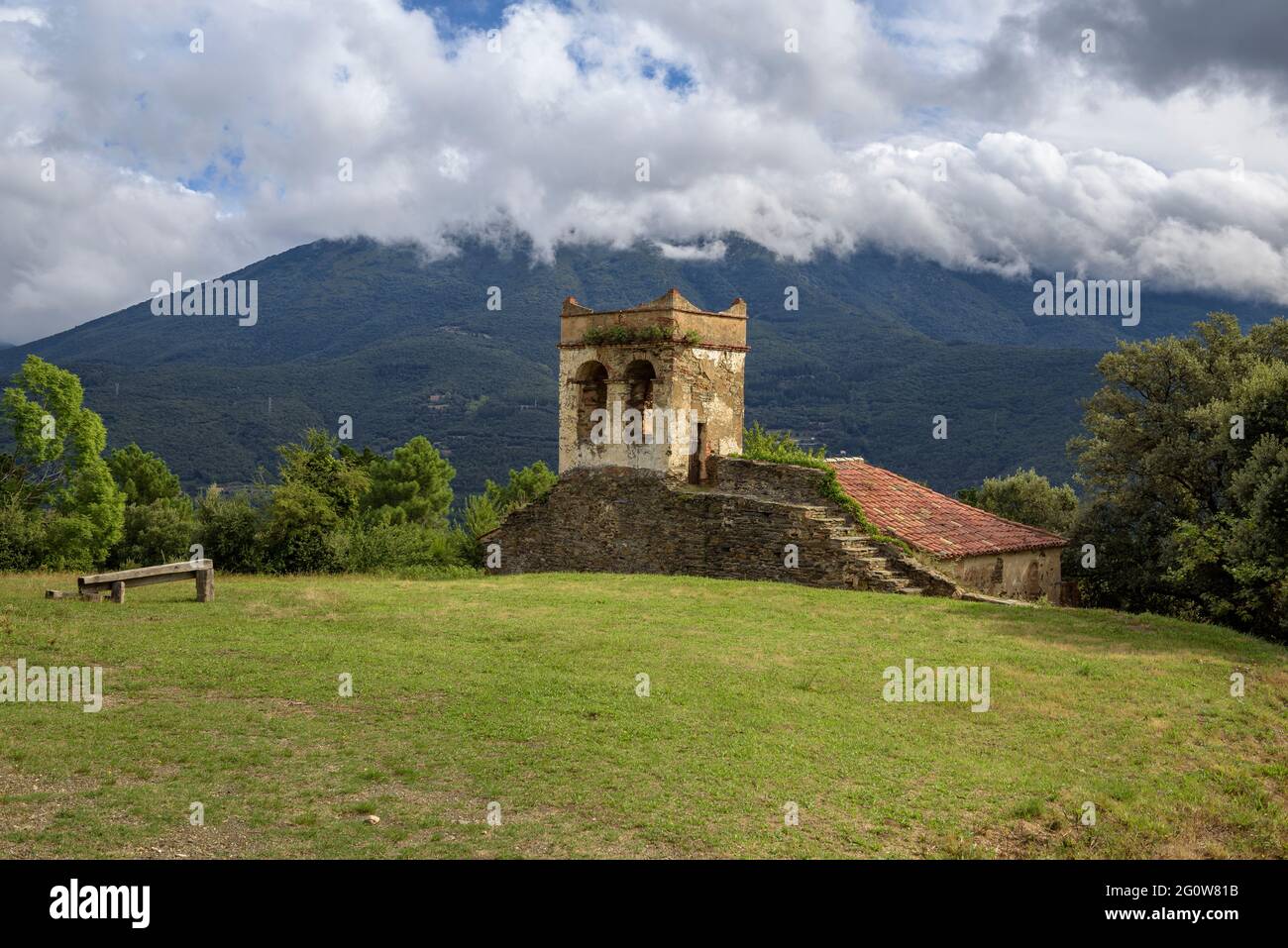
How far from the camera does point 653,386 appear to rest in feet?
77.0

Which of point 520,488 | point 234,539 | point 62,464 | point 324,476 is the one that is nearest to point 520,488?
point 520,488

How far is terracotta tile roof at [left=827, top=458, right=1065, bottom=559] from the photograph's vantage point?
843 inches

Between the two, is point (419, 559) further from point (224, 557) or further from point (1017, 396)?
point (1017, 396)

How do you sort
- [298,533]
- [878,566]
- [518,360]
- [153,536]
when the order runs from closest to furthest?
[878,566] < [298,533] < [153,536] < [518,360]

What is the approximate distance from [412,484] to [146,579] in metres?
36.2

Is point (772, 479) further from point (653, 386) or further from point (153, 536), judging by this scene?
point (153, 536)

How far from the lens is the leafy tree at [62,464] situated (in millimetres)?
30406

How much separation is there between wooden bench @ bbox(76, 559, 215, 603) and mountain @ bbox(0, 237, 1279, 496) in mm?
69538

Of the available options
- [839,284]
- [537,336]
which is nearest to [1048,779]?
[537,336]

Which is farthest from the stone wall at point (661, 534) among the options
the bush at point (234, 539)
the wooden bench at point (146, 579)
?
the wooden bench at point (146, 579)

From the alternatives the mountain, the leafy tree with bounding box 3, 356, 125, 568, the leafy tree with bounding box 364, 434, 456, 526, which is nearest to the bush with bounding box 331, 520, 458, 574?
the leafy tree with bounding box 3, 356, 125, 568

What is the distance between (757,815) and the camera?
8.37 meters

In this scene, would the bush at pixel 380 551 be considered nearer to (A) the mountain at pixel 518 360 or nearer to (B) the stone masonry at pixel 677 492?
(B) the stone masonry at pixel 677 492

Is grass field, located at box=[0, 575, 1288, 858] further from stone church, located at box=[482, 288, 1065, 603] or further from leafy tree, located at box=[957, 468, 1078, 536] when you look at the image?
leafy tree, located at box=[957, 468, 1078, 536]
